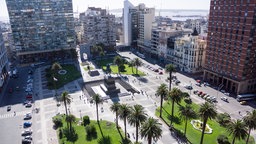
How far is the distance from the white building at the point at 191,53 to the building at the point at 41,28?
9952cm

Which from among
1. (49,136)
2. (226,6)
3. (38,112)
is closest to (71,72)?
(38,112)

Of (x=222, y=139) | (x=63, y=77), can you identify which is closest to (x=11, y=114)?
(x=63, y=77)

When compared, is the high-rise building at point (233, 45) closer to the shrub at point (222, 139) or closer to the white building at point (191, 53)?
the white building at point (191, 53)

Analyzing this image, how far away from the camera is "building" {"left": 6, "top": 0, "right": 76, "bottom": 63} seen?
16775 cm

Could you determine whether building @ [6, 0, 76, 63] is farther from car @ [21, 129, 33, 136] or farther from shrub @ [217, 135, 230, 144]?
shrub @ [217, 135, 230, 144]

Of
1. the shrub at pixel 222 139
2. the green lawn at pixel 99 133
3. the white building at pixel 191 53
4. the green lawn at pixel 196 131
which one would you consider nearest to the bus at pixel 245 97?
the green lawn at pixel 196 131

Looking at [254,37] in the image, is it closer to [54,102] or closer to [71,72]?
[54,102]

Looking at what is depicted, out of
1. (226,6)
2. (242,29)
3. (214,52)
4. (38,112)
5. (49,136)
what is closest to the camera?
(49,136)

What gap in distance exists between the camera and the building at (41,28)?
167750 millimetres

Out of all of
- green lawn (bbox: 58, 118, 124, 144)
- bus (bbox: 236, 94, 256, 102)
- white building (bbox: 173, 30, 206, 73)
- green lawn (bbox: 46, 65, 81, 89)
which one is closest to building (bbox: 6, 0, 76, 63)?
green lawn (bbox: 46, 65, 81, 89)

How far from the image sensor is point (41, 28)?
580ft

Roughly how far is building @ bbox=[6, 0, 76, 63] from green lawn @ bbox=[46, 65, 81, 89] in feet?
118

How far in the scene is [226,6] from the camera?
106m

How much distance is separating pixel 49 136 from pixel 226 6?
337 feet
